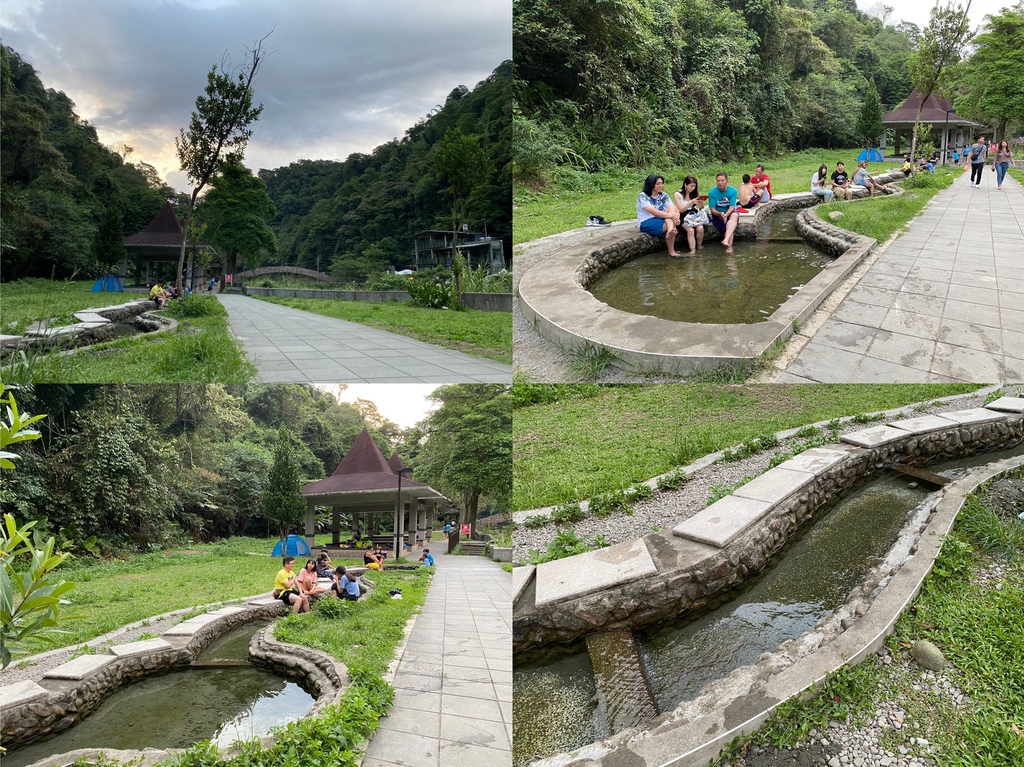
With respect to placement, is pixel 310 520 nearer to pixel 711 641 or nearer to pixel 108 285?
pixel 108 285

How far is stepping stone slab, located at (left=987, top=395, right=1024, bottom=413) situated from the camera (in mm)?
6535

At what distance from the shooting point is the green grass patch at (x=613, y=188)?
918 cm

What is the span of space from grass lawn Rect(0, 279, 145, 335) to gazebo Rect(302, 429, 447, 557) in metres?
1.93

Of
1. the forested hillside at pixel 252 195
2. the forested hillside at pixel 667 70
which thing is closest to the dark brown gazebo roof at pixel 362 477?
the forested hillside at pixel 252 195

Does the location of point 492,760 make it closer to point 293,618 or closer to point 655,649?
point 655,649

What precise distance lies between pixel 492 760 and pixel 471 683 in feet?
1.42

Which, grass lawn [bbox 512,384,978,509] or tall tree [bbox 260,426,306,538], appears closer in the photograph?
tall tree [bbox 260,426,306,538]

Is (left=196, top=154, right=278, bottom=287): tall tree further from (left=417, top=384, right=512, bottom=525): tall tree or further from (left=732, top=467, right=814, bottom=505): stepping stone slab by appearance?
(left=732, top=467, right=814, bottom=505): stepping stone slab

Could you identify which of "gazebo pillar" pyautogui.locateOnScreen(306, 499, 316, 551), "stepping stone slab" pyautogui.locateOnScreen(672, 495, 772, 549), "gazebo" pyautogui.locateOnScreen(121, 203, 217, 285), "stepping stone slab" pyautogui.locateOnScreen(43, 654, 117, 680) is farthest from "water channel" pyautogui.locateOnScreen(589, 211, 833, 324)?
"stepping stone slab" pyautogui.locateOnScreen(43, 654, 117, 680)

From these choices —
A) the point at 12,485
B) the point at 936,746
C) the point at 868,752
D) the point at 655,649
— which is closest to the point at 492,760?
the point at 655,649

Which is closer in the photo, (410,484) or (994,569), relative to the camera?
(994,569)

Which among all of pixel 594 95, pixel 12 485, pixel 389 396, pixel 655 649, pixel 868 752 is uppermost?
pixel 594 95

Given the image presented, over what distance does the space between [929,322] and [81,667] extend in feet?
19.8

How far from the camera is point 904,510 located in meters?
4.98
